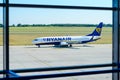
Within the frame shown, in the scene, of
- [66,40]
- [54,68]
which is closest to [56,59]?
[66,40]

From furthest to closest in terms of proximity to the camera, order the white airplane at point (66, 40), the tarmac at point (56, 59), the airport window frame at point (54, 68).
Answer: the white airplane at point (66, 40), the tarmac at point (56, 59), the airport window frame at point (54, 68)

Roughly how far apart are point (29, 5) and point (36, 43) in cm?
3665

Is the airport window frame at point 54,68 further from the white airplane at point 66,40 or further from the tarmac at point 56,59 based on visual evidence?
the white airplane at point 66,40

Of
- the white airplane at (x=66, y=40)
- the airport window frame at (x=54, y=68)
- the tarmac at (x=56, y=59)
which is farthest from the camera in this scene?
the white airplane at (x=66, y=40)

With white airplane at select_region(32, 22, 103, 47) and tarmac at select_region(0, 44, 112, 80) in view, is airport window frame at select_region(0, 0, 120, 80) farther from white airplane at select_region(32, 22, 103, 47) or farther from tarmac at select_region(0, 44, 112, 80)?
white airplane at select_region(32, 22, 103, 47)

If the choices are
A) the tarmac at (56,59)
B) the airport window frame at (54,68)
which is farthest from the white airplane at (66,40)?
the airport window frame at (54,68)

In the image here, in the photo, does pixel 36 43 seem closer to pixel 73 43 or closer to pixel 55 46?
pixel 55 46

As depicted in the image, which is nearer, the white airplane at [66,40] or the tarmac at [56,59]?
the tarmac at [56,59]

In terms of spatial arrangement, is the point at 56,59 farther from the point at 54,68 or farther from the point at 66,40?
the point at 54,68

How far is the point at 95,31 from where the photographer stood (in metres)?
42.2

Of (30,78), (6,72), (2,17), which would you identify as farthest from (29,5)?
(30,78)

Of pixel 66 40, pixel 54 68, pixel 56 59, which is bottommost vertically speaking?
pixel 56 59

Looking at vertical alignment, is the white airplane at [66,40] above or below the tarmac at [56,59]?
above

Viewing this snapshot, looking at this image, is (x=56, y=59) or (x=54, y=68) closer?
(x=54, y=68)
